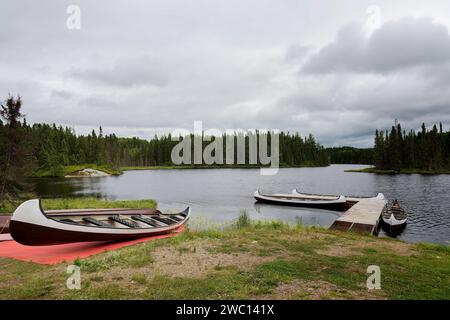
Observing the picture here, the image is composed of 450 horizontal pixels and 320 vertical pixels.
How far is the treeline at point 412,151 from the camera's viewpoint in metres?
110

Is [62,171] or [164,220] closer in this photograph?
[164,220]

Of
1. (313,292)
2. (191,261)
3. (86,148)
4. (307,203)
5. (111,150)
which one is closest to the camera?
(313,292)

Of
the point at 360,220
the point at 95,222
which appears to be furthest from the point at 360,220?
the point at 95,222

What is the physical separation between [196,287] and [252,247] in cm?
520

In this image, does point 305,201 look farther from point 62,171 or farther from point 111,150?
point 111,150

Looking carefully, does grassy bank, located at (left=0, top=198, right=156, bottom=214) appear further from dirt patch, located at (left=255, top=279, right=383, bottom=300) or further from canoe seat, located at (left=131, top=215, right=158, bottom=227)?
dirt patch, located at (left=255, top=279, right=383, bottom=300)

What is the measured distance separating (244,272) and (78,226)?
30.8 feet

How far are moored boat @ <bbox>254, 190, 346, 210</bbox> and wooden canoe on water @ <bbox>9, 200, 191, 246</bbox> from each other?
24370mm

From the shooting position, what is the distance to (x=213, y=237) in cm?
1550

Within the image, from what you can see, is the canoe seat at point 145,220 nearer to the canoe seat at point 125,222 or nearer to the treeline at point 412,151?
the canoe seat at point 125,222

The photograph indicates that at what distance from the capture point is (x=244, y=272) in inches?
374

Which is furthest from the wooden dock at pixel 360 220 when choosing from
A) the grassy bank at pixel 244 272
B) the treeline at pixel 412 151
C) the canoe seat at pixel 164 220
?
the treeline at pixel 412 151
